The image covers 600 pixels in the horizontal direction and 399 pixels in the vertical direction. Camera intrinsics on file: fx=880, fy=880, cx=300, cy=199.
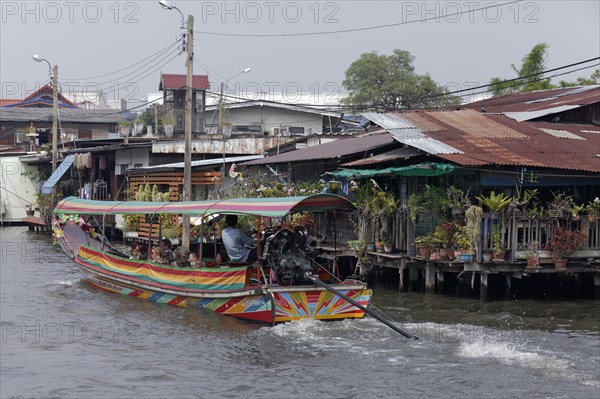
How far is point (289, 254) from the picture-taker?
15.1 meters

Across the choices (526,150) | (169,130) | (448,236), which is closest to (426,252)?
(448,236)

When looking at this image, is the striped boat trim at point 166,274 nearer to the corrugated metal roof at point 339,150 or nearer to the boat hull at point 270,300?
the boat hull at point 270,300

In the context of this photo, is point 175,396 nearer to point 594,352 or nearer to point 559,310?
point 594,352

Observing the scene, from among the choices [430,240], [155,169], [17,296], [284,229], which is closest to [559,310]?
[430,240]

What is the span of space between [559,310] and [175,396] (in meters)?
8.95

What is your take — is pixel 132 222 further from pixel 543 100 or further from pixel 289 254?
pixel 289 254

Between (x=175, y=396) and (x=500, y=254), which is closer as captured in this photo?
(x=175, y=396)

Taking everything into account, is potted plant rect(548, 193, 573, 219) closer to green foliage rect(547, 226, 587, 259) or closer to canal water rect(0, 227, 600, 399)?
green foliage rect(547, 226, 587, 259)

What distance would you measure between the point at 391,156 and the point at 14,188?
27491mm

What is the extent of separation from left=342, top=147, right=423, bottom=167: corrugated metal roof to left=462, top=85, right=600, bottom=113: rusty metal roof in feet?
18.5

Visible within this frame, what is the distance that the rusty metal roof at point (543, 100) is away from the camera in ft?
78.9

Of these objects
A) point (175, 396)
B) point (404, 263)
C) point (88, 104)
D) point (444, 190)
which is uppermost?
point (88, 104)

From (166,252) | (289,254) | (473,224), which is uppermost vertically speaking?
(473,224)

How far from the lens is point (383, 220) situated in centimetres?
1928
